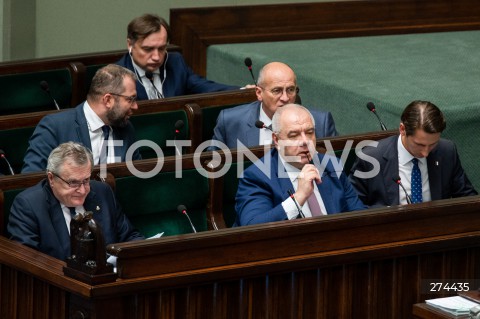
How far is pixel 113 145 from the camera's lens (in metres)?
4.29

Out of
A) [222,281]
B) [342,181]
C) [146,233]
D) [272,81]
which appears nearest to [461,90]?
[272,81]

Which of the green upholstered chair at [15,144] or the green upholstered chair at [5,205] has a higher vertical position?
the green upholstered chair at [15,144]

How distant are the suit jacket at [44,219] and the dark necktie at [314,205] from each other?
0.65m

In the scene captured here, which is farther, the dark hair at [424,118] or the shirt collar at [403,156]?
the shirt collar at [403,156]

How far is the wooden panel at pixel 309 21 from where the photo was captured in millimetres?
6180

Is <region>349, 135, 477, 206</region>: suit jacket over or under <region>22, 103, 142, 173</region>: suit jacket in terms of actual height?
under

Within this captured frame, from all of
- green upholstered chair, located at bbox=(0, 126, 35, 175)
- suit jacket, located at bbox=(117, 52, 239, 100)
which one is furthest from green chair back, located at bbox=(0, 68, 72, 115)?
green upholstered chair, located at bbox=(0, 126, 35, 175)

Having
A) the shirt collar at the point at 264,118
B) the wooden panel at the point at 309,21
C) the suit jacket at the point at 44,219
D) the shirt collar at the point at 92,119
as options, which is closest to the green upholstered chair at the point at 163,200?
the suit jacket at the point at 44,219

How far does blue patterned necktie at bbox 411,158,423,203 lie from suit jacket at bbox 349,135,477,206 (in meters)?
0.04

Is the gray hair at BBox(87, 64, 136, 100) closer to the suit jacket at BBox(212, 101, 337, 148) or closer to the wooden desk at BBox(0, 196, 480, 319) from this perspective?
the suit jacket at BBox(212, 101, 337, 148)

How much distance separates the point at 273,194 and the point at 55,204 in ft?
2.28

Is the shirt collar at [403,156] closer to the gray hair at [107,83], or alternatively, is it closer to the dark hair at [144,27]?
the gray hair at [107,83]

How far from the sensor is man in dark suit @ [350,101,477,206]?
158 inches

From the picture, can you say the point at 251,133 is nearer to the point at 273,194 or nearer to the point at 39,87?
the point at 273,194
